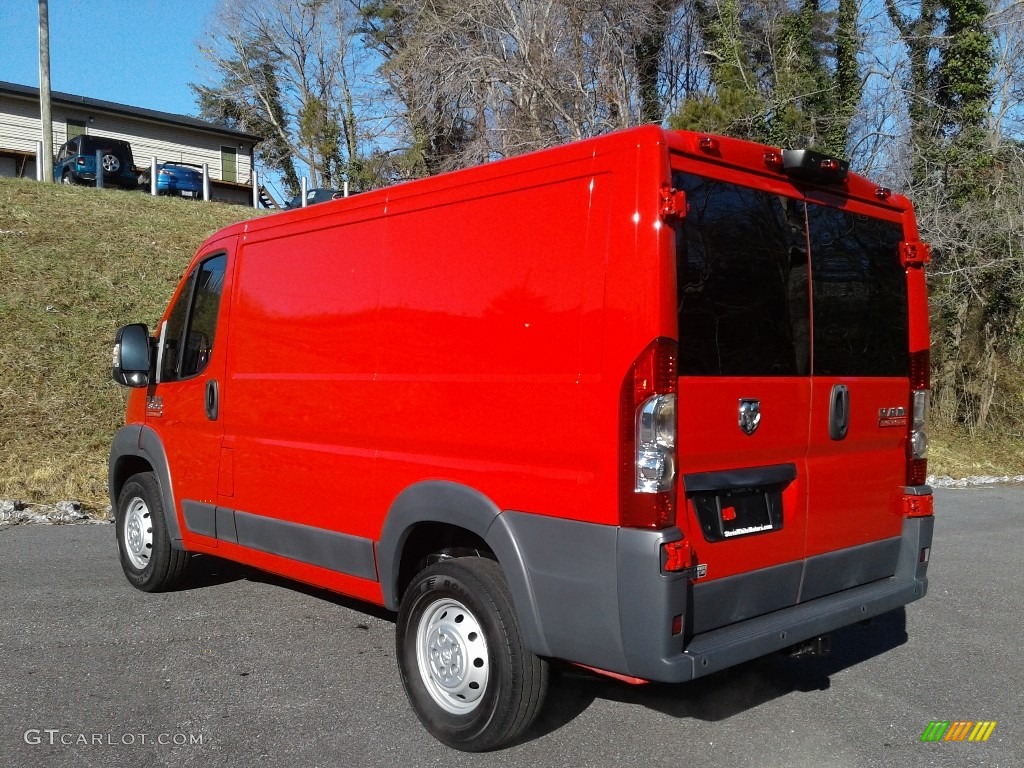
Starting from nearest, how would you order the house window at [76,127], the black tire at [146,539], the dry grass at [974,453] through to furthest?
the black tire at [146,539] < the dry grass at [974,453] < the house window at [76,127]

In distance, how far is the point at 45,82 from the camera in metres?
22.6

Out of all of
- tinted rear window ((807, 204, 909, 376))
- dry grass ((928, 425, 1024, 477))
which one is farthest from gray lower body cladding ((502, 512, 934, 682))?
dry grass ((928, 425, 1024, 477))

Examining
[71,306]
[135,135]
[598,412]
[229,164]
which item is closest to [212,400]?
[598,412]

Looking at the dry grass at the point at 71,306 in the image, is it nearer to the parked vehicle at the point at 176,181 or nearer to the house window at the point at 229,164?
the parked vehicle at the point at 176,181

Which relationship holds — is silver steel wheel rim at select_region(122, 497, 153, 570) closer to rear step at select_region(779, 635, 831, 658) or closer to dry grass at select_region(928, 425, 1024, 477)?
rear step at select_region(779, 635, 831, 658)

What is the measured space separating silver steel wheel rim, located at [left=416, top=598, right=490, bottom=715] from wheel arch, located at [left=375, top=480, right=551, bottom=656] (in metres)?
0.27

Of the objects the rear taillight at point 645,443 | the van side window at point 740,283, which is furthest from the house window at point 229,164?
the rear taillight at point 645,443

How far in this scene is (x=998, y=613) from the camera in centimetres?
627

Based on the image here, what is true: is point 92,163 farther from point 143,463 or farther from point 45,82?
point 143,463

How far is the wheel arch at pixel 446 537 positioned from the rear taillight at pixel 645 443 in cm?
56

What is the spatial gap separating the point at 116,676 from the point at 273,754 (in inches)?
51.5

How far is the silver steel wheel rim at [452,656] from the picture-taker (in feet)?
13.1

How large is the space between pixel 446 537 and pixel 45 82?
22.3 m

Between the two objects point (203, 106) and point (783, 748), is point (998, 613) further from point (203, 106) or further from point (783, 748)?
point (203, 106)
